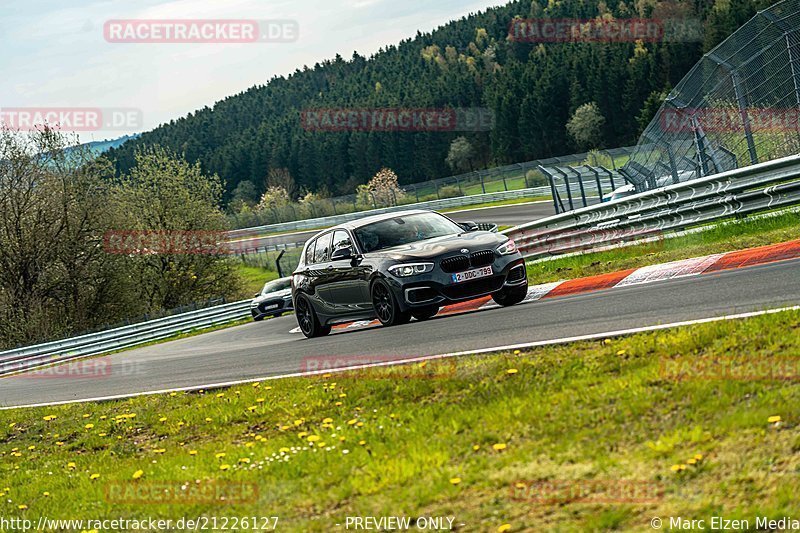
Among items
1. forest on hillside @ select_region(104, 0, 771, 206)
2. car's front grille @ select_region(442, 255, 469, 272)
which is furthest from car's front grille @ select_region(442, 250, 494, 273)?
forest on hillside @ select_region(104, 0, 771, 206)

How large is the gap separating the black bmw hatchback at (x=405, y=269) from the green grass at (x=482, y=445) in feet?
11.6

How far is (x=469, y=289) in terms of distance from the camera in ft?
40.9

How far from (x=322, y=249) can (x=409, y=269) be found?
2.91 metres

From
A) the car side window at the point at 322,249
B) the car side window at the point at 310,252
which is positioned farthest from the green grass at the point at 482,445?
the car side window at the point at 310,252

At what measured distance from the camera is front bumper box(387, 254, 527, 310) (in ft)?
40.9

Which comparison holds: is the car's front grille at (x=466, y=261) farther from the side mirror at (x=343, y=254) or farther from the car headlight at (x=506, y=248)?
the side mirror at (x=343, y=254)

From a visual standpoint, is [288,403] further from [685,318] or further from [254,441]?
[685,318]

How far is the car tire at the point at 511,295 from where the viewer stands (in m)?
12.9

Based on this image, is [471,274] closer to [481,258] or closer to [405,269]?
[481,258]

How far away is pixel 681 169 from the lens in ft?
63.5

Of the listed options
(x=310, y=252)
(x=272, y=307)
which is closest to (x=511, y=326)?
(x=310, y=252)

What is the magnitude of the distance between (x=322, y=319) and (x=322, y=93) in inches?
6840

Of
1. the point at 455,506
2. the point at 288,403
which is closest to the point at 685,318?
the point at 288,403

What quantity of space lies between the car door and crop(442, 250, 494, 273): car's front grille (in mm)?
1555
